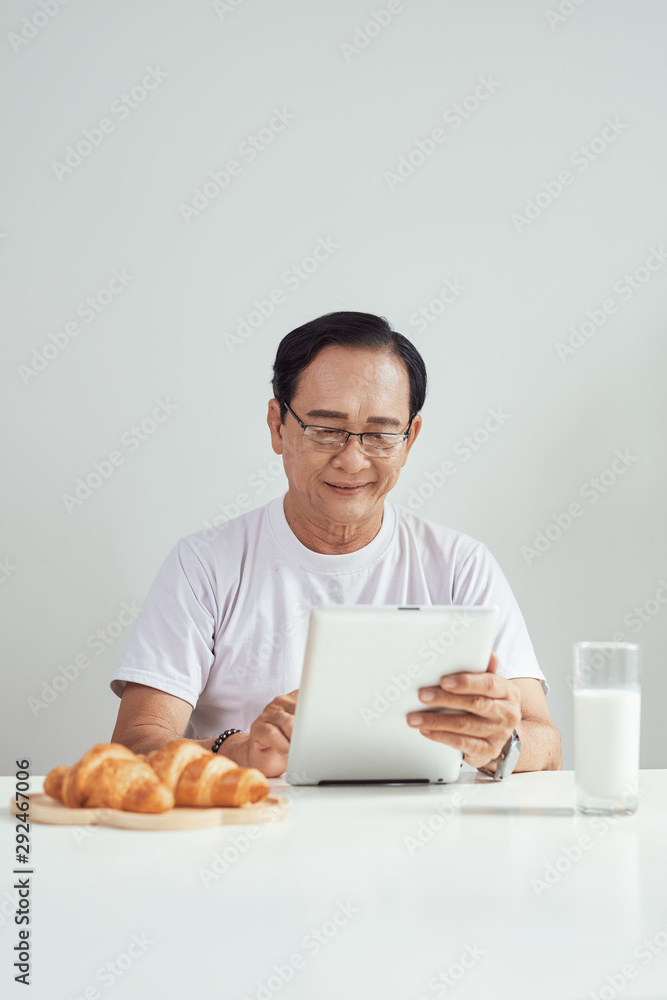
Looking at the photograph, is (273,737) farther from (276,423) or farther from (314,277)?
(314,277)

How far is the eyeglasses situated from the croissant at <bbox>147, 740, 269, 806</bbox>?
0.81 metres

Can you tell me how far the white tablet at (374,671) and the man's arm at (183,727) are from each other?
71mm

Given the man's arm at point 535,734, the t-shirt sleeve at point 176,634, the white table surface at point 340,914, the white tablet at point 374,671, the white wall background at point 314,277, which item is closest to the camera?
the white table surface at point 340,914

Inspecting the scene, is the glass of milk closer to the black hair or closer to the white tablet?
the white tablet

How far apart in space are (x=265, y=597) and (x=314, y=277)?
0.86 metres

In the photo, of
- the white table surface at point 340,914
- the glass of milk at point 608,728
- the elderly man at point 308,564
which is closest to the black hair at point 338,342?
the elderly man at point 308,564

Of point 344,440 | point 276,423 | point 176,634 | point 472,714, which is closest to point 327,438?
point 344,440

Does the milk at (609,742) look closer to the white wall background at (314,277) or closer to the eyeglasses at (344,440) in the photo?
the eyeglasses at (344,440)

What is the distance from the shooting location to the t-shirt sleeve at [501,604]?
1505mm

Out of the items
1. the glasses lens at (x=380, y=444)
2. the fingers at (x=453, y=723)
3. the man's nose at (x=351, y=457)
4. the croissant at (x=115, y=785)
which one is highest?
the glasses lens at (x=380, y=444)

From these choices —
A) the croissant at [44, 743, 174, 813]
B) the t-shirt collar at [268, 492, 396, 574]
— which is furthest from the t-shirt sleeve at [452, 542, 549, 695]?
the croissant at [44, 743, 174, 813]

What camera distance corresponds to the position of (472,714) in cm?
104

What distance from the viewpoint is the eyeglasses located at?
1.58 metres

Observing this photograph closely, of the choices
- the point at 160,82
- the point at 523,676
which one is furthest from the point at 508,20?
the point at 523,676
